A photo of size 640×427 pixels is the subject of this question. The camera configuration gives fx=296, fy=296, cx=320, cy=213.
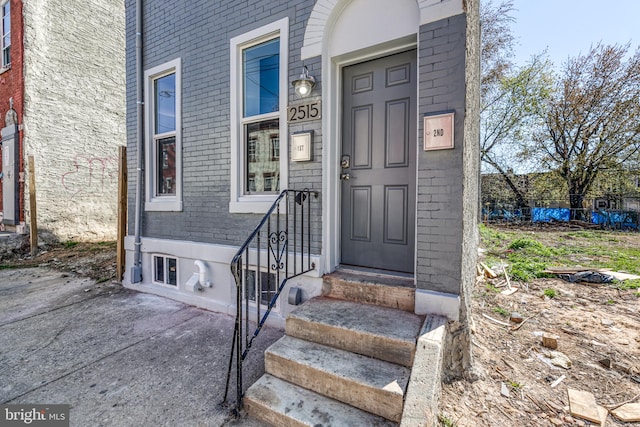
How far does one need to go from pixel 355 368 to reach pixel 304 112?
2367 mm

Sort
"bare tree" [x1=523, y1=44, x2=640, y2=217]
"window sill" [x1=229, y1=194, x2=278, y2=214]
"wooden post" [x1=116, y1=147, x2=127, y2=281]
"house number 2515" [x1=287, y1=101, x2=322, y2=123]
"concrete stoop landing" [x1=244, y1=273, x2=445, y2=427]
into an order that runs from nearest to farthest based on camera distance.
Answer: "concrete stoop landing" [x1=244, y1=273, x2=445, y2=427] < "house number 2515" [x1=287, y1=101, x2=322, y2=123] < "window sill" [x1=229, y1=194, x2=278, y2=214] < "wooden post" [x1=116, y1=147, x2=127, y2=281] < "bare tree" [x1=523, y1=44, x2=640, y2=217]

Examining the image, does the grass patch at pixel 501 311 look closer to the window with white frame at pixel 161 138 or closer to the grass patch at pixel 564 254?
the grass patch at pixel 564 254

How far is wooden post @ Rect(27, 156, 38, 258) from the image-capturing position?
682cm

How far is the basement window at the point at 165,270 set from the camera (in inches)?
167

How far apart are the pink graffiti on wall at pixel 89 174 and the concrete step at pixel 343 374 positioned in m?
8.34

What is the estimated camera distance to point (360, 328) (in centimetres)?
220

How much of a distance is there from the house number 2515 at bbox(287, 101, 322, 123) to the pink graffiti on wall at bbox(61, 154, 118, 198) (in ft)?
24.9

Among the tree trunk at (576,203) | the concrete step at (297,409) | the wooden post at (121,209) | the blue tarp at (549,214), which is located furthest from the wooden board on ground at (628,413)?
the tree trunk at (576,203)

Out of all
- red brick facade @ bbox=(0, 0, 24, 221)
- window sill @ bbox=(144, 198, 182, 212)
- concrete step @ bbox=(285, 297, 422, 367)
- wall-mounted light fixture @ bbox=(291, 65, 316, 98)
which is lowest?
concrete step @ bbox=(285, 297, 422, 367)

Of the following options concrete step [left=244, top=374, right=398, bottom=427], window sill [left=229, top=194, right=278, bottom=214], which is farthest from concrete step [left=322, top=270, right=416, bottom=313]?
window sill [left=229, top=194, right=278, bottom=214]

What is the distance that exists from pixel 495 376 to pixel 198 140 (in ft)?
13.4

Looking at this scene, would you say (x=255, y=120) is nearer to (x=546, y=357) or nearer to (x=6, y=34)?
(x=546, y=357)

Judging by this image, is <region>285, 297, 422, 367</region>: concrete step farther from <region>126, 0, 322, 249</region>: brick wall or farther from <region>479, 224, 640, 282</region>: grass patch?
<region>479, 224, 640, 282</region>: grass patch

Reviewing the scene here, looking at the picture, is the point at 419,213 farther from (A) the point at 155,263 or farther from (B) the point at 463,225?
(A) the point at 155,263
